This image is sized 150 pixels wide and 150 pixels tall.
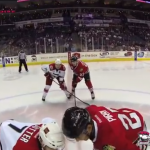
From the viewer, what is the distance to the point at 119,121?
6.00 feet

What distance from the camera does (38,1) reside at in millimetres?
17484

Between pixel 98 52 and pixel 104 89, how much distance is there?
4731mm

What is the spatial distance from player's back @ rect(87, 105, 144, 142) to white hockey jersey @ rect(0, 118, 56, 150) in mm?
467

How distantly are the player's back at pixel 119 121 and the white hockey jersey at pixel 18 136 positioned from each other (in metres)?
0.47

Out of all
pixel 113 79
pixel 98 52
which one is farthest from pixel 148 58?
pixel 113 79

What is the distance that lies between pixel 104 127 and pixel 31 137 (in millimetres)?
519

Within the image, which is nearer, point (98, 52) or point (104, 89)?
point (104, 89)

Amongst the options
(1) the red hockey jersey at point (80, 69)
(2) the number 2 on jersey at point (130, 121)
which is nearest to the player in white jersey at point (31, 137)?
(2) the number 2 on jersey at point (130, 121)

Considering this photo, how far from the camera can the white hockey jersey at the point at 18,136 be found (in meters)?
1.49

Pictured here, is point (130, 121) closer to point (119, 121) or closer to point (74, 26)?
point (119, 121)

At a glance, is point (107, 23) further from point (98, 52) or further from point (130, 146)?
point (130, 146)

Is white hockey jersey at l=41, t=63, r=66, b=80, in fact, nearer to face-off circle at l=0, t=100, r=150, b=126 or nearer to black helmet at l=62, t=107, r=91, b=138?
face-off circle at l=0, t=100, r=150, b=126

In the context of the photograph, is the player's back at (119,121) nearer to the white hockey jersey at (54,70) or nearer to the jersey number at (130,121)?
the jersey number at (130,121)

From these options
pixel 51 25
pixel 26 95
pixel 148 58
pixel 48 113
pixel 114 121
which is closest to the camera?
pixel 114 121
